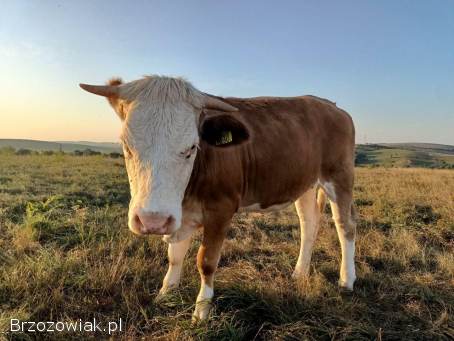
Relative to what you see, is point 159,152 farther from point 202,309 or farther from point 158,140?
point 202,309

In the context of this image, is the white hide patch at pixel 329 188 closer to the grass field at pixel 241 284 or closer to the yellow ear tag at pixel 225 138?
the grass field at pixel 241 284

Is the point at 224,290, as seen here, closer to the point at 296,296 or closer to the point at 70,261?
the point at 296,296

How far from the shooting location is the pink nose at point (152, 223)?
104 inches

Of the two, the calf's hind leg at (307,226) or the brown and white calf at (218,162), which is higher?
the brown and white calf at (218,162)

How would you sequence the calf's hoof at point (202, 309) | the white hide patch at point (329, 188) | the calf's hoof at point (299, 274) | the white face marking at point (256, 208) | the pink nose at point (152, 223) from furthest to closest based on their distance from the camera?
the white hide patch at point (329, 188) < the white face marking at point (256, 208) < the calf's hoof at point (299, 274) < the calf's hoof at point (202, 309) < the pink nose at point (152, 223)

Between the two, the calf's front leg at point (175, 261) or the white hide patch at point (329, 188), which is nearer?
the calf's front leg at point (175, 261)

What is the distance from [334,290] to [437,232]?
3.26m

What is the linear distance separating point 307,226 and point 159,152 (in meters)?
3.06

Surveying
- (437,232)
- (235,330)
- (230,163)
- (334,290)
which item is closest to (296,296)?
(334,290)

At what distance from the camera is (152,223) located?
8.70ft

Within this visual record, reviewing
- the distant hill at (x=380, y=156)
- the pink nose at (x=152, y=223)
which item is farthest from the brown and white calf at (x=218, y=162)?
the distant hill at (x=380, y=156)

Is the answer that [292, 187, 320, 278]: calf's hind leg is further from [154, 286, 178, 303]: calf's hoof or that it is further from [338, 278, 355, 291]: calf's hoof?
[154, 286, 178, 303]: calf's hoof

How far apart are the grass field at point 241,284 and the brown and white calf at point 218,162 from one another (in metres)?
0.27

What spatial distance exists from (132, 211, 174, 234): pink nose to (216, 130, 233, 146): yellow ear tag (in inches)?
44.6
